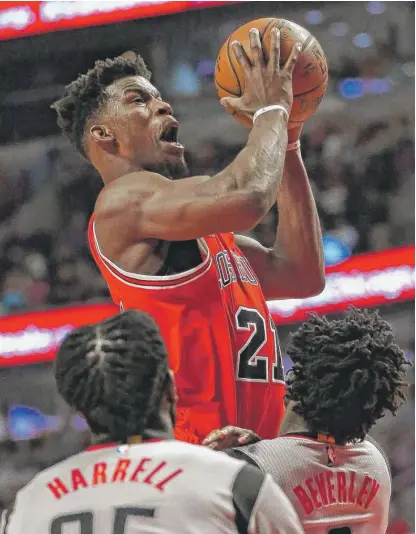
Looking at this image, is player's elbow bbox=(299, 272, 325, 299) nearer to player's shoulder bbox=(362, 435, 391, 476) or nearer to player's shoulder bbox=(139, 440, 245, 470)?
player's shoulder bbox=(362, 435, 391, 476)

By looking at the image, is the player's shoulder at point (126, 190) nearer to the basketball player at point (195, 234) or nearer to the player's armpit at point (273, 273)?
the basketball player at point (195, 234)

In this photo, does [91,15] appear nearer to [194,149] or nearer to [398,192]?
[194,149]

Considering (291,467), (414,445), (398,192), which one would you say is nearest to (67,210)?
(398,192)

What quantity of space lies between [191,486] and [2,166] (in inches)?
295

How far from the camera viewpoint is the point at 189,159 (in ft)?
28.4

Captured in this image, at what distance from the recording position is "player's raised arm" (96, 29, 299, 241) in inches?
103

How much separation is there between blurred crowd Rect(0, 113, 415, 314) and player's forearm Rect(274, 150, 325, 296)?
5133 mm

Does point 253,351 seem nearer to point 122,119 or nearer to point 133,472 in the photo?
point 122,119

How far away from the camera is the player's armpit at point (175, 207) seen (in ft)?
8.57

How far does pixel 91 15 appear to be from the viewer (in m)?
9.03

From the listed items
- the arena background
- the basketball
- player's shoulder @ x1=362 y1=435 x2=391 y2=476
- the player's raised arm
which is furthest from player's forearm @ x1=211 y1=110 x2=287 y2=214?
the arena background

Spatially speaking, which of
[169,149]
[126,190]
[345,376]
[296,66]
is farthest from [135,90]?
[345,376]

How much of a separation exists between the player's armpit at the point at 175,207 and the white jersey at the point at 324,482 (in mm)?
577

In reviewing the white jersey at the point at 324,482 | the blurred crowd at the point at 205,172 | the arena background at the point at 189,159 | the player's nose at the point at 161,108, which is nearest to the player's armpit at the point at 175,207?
the player's nose at the point at 161,108
